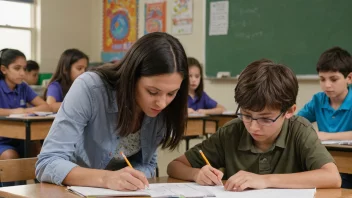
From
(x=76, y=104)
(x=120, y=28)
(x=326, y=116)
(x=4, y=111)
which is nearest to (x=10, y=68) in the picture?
(x=4, y=111)

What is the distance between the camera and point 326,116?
311 centimetres

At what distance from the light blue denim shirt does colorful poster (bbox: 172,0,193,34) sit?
15.2 ft

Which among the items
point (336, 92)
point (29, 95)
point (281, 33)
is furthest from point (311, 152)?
point (281, 33)

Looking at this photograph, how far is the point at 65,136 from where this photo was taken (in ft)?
4.80

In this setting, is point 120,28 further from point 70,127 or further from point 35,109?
point 70,127

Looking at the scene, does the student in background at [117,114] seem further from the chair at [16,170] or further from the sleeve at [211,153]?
the chair at [16,170]

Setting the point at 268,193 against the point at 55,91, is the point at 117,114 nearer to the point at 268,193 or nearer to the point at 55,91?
the point at 268,193

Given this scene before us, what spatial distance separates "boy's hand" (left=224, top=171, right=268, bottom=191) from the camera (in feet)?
4.40

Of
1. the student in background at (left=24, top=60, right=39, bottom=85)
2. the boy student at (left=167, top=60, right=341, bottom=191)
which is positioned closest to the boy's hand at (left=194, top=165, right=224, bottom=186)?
the boy student at (left=167, top=60, right=341, bottom=191)

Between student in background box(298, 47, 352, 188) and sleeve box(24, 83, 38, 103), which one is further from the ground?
student in background box(298, 47, 352, 188)

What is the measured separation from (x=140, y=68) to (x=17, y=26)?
5.94m

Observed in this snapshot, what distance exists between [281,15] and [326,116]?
2333 mm

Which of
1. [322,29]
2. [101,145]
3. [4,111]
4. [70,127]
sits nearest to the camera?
[70,127]

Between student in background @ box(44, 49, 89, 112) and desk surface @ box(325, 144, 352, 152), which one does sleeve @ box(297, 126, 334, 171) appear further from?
student in background @ box(44, 49, 89, 112)
